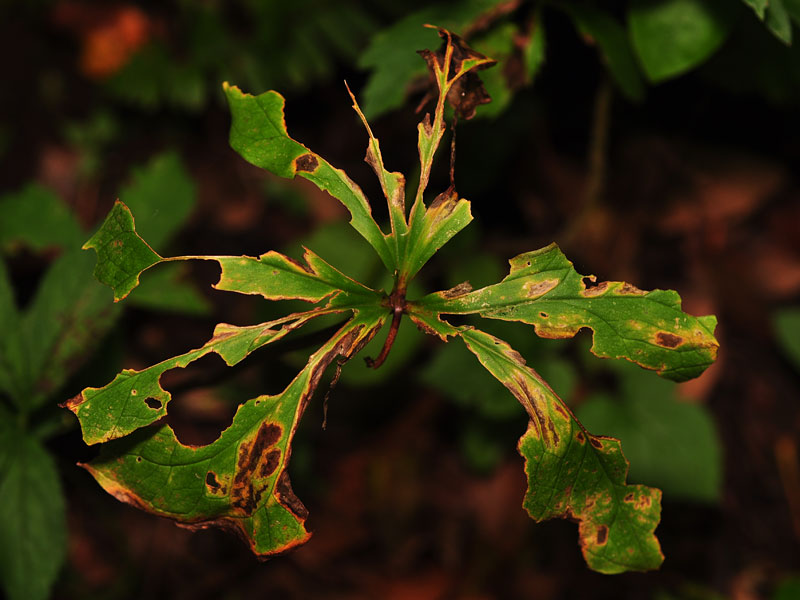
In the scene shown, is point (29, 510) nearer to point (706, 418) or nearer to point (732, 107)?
point (706, 418)

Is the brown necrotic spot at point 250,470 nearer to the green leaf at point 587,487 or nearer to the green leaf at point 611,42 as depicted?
the green leaf at point 587,487

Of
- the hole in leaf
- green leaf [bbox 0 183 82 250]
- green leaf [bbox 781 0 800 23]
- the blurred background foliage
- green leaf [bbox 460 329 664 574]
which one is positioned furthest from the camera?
the hole in leaf

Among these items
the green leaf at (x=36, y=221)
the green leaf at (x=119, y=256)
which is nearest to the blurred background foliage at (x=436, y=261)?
the green leaf at (x=36, y=221)

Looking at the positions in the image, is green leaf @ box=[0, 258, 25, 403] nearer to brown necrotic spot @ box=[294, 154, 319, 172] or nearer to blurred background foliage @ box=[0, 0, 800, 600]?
blurred background foliage @ box=[0, 0, 800, 600]

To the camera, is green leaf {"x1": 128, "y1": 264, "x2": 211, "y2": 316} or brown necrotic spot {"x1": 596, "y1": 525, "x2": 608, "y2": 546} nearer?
brown necrotic spot {"x1": 596, "y1": 525, "x2": 608, "y2": 546}

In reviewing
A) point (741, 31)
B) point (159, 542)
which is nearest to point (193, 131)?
point (159, 542)

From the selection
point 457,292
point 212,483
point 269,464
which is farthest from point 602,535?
point 212,483

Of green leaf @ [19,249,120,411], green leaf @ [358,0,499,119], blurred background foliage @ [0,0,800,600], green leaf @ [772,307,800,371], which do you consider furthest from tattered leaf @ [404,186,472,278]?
green leaf @ [772,307,800,371]

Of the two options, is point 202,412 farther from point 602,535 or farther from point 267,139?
point 602,535
